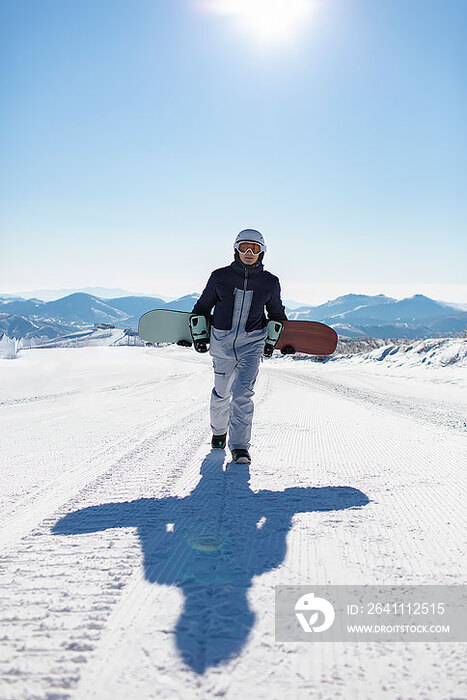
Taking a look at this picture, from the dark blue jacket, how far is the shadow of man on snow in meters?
1.52

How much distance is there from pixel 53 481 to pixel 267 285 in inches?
100

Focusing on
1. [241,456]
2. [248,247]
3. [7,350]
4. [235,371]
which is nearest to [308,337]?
[235,371]

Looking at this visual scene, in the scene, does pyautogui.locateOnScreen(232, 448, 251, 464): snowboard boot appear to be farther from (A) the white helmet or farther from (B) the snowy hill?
(B) the snowy hill

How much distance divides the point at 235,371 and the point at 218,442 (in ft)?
2.56

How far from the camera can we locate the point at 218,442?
4312mm

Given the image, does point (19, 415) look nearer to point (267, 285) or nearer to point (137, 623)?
point (267, 285)

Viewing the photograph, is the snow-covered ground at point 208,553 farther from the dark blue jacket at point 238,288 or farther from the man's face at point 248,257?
the man's face at point 248,257

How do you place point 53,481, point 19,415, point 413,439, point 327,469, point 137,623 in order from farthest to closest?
point 19,415
point 413,439
point 327,469
point 53,481
point 137,623

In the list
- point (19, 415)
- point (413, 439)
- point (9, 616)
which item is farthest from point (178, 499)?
point (19, 415)

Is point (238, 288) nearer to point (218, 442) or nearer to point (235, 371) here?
point (235, 371)

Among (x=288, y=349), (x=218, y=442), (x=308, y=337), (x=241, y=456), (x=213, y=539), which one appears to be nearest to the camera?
(x=213, y=539)

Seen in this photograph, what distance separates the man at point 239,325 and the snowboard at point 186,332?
0.75m

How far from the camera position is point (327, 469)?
3416 millimetres

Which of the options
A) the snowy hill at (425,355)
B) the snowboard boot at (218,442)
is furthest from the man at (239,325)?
the snowy hill at (425,355)
